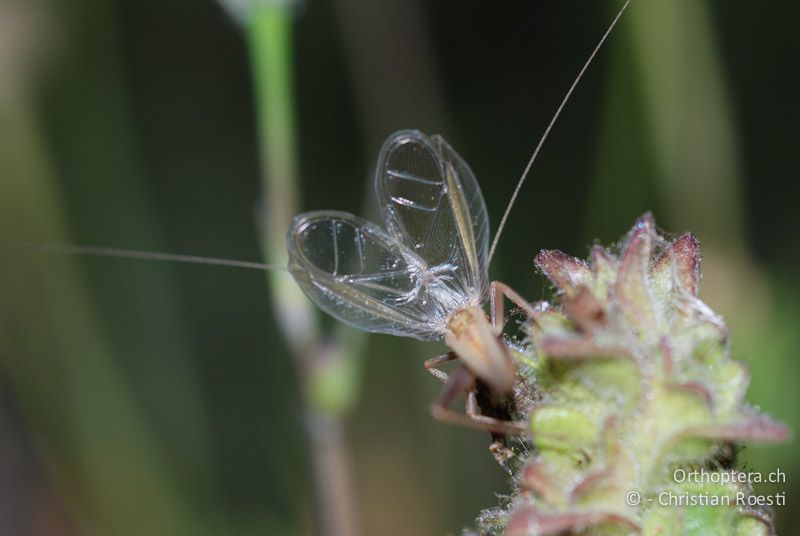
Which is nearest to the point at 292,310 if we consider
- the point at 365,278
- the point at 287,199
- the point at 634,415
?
the point at 287,199

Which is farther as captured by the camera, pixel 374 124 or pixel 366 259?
pixel 374 124

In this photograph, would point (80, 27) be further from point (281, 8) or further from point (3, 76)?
point (281, 8)

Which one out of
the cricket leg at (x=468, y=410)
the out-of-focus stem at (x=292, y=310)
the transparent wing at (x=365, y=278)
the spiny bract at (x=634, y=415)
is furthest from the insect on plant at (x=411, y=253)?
the out-of-focus stem at (x=292, y=310)

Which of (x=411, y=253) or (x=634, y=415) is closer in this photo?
(x=634, y=415)

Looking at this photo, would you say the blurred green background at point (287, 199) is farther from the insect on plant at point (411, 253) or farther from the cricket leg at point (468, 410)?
the cricket leg at point (468, 410)

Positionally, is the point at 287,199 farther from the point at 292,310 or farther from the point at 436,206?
the point at 436,206

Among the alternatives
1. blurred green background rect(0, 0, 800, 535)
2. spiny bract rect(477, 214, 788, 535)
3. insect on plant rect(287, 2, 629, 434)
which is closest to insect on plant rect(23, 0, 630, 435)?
Result: insect on plant rect(287, 2, 629, 434)

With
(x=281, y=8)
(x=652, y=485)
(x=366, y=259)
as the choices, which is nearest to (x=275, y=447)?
(x=281, y=8)
